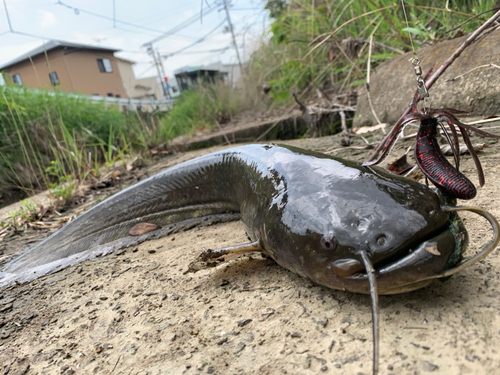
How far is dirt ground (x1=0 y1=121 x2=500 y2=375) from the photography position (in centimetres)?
86

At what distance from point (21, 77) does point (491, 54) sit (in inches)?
492

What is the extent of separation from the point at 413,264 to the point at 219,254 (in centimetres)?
78

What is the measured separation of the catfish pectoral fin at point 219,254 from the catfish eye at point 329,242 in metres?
Answer: 0.42

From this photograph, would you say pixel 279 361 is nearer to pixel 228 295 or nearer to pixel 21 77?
pixel 228 295

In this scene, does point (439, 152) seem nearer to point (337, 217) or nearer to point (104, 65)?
point (337, 217)

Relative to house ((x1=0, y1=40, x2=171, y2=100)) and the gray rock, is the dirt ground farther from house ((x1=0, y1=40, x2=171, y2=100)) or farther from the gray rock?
house ((x1=0, y1=40, x2=171, y2=100))

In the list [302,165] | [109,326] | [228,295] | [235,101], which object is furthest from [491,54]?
[235,101]

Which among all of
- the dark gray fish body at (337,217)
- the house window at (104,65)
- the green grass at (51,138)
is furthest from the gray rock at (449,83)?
the house window at (104,65)

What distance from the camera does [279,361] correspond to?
93 centimetres

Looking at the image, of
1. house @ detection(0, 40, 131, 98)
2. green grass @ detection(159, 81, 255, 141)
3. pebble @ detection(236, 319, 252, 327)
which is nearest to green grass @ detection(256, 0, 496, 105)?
green grass @ detection(159, 81, 255, 141)

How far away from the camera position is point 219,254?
1416 millimetres

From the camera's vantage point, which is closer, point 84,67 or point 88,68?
point 84,67

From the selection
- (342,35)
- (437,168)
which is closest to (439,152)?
(437,168)

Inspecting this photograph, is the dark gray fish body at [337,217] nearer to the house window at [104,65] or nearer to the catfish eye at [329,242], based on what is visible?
the catfish eye at [329,242]
